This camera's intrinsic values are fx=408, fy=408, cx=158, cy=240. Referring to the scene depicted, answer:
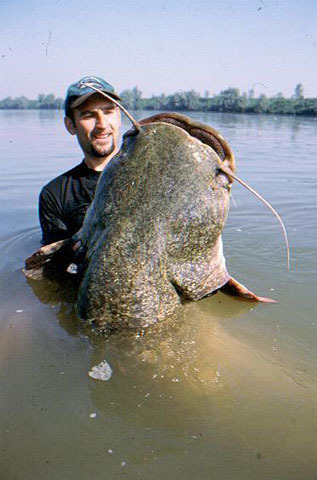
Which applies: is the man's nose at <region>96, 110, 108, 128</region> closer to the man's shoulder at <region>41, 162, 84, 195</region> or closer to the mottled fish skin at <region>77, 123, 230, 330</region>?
the man's shoulder at <region>41, 162, 84, 195</region>

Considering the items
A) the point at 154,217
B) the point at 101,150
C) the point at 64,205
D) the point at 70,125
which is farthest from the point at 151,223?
the point at 70,125

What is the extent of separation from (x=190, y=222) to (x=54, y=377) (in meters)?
1.03

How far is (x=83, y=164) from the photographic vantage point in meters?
3.72

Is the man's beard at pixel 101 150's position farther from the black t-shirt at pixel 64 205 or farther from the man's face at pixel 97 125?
the black t-shirt at pixel 64 205

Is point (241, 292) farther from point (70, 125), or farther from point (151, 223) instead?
point (70, 125)

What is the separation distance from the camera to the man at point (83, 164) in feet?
11.0

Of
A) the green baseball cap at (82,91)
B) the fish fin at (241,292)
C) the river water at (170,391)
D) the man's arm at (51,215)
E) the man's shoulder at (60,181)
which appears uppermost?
the green baseball cap at (82,91)

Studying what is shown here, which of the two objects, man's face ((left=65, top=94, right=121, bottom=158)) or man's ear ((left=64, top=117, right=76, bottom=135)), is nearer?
man's face ((left=65, top=94, right=121, bottom=158))

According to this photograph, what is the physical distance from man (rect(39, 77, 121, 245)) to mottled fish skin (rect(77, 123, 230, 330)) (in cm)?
135

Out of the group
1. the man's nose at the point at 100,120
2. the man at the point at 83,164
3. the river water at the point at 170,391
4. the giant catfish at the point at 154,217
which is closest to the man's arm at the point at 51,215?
the man at the point at 83,164

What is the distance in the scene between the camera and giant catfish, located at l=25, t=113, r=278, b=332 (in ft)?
6.63

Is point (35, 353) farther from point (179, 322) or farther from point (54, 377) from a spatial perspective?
point (179, 322)

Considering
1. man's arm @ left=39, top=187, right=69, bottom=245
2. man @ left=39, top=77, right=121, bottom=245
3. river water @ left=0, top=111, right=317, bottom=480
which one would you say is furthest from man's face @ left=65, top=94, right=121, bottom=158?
river water @ left=0, top=111, right=317, bottom=480

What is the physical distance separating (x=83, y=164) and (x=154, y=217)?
1.90 metres
